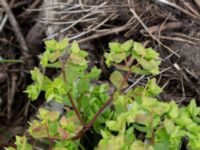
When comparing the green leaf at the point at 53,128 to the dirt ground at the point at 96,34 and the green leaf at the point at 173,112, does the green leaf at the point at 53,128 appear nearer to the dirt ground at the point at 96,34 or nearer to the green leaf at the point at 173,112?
the green leaf at the point at 173,112

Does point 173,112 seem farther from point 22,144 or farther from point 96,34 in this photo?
point 96,34

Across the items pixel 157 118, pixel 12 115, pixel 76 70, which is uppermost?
pixel 76 70

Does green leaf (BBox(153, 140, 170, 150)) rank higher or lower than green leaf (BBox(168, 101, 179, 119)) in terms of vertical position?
lower

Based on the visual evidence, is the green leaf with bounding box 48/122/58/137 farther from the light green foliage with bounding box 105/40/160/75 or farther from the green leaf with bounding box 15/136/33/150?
the light green foliage with bounding box 105/40/160/75

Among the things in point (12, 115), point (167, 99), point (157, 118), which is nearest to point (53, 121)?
point (157, 118)

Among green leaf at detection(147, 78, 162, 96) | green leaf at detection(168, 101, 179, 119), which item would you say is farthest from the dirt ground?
green leaf at detection(168, 101, 179, 119)

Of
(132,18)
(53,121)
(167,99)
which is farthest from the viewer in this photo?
(132,18)

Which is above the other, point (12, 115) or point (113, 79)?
point (113, 79)

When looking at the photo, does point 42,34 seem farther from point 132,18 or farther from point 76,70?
point 76,70
